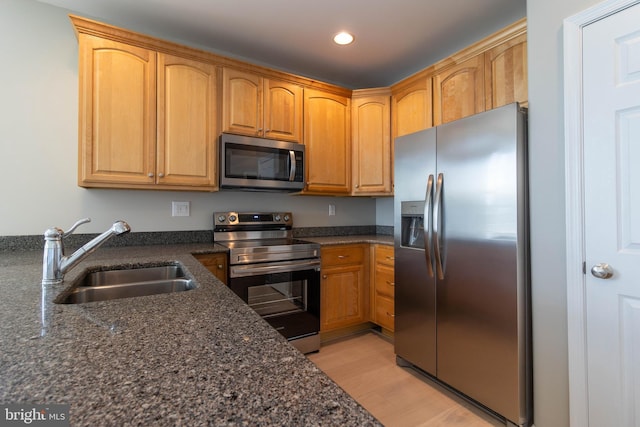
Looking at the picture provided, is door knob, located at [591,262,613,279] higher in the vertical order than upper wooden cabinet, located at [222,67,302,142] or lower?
lower

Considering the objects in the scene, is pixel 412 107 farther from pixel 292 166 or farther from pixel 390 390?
pixel 390 390

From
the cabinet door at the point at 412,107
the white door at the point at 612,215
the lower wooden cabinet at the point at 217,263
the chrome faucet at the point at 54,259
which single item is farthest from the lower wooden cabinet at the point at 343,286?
the chrome faucet at the point at 54,259

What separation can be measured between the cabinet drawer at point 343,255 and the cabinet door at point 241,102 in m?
1.18

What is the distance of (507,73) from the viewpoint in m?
2.05

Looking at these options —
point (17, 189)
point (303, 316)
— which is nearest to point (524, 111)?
point (303, 316)

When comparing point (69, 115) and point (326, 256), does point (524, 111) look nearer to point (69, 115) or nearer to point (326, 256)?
point (326, 256)

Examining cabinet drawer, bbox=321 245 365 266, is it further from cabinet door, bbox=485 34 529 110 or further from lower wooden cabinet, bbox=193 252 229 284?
cabinet door, bbox=485 34 529 110

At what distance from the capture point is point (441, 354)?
1.96m

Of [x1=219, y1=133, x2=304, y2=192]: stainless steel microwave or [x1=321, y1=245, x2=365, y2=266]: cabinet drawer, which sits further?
[x1=321, y1=245, x2=365, y2=266]: cabinet drawer

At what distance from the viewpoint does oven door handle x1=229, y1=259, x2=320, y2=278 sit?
2.20 m

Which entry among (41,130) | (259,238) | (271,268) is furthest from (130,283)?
(41,130)

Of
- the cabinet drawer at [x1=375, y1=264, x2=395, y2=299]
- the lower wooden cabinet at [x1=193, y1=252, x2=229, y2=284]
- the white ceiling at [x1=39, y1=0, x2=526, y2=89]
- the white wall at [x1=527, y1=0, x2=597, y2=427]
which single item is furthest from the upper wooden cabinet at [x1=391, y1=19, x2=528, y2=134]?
the lower wooden cabinet at [x1=193, y1=252, x2=229, y2=284]

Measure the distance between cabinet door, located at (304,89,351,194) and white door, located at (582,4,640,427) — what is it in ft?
6.23

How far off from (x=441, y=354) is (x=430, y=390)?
26 centimetres
